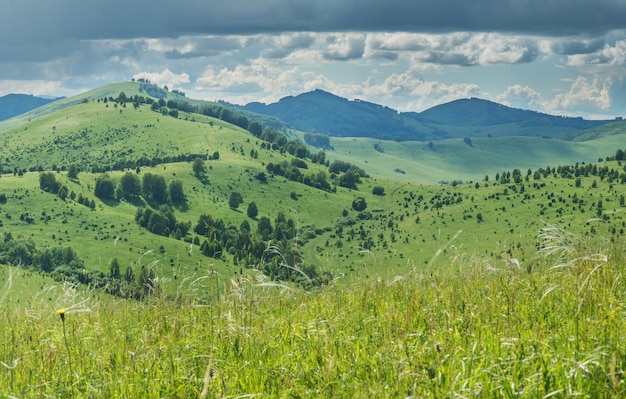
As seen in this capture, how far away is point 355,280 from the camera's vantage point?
1291cm

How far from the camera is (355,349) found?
744 centimetres

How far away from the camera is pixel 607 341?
6465mm

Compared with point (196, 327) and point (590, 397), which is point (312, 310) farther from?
point (590, 397)

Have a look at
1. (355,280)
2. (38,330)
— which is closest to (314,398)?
(38,330)

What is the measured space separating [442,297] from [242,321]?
10.7ft

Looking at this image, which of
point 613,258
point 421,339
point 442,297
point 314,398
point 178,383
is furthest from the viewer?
point 613,258

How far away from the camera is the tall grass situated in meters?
5.83

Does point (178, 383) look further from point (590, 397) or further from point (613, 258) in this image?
point (613, 258)

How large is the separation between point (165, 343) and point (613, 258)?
841 centimetres

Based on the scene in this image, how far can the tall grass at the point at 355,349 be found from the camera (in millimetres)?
5828

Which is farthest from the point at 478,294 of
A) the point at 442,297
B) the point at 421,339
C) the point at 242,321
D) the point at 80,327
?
the point at 80,327

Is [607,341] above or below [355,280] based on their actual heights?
above

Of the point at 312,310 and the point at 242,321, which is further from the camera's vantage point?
the point at 312,310

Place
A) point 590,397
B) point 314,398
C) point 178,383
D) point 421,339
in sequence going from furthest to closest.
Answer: point 421,339, point 178,383, point 314,398, point 590,397
